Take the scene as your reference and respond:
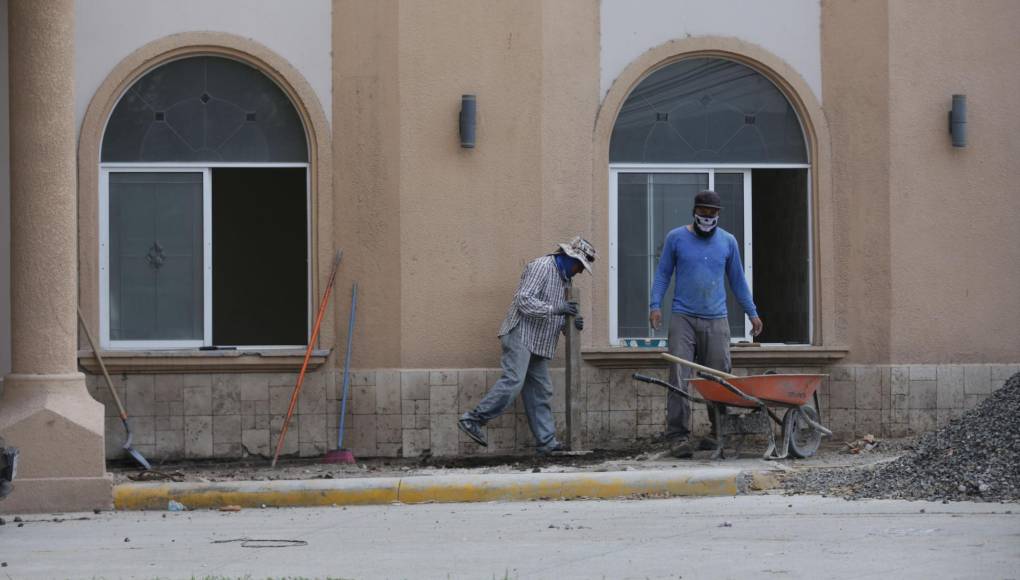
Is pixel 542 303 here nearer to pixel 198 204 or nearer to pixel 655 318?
pixel 655 318

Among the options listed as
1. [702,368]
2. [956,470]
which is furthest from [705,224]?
[956,470]

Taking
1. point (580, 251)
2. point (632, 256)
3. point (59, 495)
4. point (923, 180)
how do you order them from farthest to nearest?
point (632, 256), point (923, 180), point (580, 251), point (59, 495)

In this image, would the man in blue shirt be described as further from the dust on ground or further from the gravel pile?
the gravel pile

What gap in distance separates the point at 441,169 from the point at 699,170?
232 centimetres

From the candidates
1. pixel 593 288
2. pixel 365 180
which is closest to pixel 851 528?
pixel 593 288

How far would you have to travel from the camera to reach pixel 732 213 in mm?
14070

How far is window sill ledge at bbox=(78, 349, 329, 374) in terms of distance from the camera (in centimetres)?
1317

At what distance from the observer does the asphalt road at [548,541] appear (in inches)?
313

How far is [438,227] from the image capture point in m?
13.3

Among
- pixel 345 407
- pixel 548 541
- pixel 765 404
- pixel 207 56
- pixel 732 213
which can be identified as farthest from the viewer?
pixel 732 213

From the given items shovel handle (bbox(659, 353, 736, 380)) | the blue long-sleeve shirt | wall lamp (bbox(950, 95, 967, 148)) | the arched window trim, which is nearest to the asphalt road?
shovel handle (bbox(659, 353, 736, 380))

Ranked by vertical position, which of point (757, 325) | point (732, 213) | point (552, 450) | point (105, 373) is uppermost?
point (732, 213)

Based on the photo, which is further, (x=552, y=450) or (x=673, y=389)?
(x=552, y=450)

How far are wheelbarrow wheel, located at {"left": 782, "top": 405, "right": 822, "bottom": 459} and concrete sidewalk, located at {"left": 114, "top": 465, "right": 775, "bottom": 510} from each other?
112 cm
